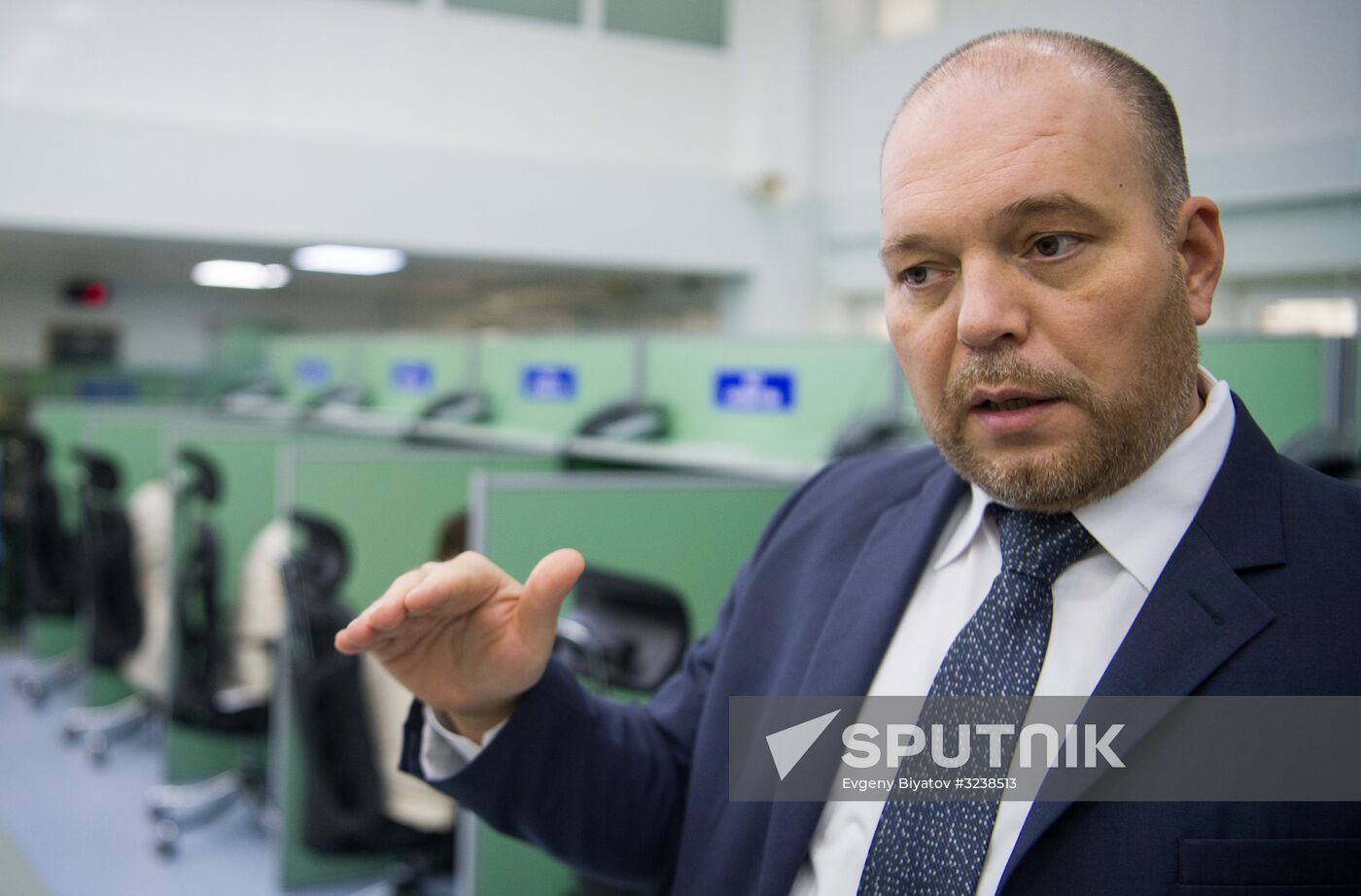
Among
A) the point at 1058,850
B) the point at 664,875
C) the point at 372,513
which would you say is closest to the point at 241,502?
the point at 372,513

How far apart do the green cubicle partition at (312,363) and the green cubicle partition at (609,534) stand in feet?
14.6

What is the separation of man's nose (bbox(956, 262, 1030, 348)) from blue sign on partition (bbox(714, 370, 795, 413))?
2.55 metres

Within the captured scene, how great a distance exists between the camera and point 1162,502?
2.44ft

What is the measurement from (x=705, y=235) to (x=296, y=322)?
15.8ft

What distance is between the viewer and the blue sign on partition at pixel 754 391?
3.28 m

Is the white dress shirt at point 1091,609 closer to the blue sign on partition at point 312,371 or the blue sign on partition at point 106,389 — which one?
the blue sign on partition at point 312,371

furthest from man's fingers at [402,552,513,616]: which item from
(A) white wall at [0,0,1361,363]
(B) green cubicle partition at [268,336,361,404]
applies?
(B) green cubicle partition at [268,336,361,404]

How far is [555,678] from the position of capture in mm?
874

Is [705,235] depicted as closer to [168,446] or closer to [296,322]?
[168,446]

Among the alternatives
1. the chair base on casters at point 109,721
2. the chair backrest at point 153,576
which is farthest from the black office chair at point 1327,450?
the chair base on casters at point 109,721

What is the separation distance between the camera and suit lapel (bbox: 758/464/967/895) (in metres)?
0.81

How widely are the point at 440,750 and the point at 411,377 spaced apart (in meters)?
4.81

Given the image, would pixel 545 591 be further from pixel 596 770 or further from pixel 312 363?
pixel 312 363

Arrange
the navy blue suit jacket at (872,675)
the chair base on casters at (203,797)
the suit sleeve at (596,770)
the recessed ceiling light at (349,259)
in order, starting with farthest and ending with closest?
the recessed ceiling light at (349,259), the chair base on casters at (203,797), the suit sleeve at (596,770), the navy blue suit jacket at (872,675)
